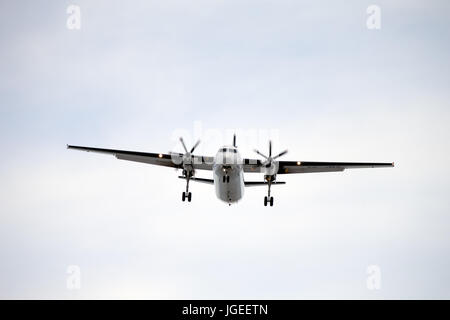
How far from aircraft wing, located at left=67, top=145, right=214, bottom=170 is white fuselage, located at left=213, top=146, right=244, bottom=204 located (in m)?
3.67

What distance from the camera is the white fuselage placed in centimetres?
3322

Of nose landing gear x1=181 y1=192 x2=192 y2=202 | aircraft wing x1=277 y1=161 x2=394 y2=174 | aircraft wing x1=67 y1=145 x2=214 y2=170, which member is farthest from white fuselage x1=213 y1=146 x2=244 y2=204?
aircraft wing x1=277 y1=161 x2=394 y2=174

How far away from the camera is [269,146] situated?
3928 centimetres

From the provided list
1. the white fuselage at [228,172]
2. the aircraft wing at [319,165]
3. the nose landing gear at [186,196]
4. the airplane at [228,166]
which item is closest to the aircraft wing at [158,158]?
the airplane at [228,166]

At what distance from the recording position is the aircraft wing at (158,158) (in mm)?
38075

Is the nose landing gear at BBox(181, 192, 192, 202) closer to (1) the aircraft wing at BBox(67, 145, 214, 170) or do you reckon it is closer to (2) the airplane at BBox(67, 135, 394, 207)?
(2) the airplane at BBox(67, 135, 394, 207)

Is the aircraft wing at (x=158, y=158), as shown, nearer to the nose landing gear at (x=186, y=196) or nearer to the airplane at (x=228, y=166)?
the airplane at (x=228, y=166)

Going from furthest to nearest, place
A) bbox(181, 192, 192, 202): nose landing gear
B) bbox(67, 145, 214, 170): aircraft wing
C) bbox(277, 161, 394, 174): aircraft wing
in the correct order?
bbox(277, 161, 394, 174): aircraft wing < bbox(181, 192, 192, 202): nose landing gear < bbox(67, 145, 214, 170): aircraft wing

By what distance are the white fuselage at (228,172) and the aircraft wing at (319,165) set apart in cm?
644

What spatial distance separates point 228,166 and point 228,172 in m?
0.44
